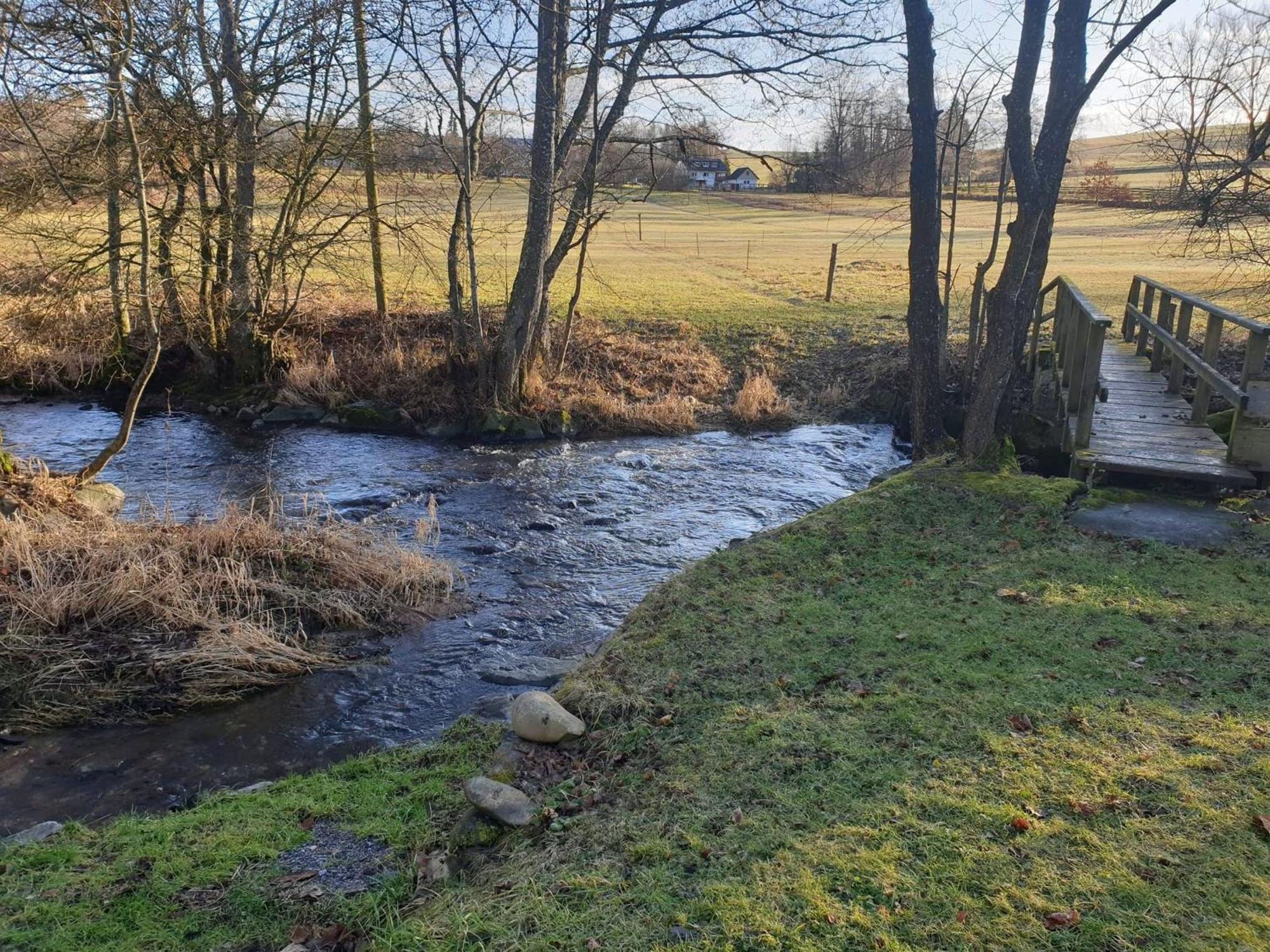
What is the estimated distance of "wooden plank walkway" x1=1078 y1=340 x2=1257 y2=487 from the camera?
9273 mm

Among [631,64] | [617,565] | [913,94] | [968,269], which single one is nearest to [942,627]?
[617,565]

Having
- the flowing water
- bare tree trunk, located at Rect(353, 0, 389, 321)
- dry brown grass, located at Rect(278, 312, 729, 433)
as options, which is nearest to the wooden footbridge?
the flowing water

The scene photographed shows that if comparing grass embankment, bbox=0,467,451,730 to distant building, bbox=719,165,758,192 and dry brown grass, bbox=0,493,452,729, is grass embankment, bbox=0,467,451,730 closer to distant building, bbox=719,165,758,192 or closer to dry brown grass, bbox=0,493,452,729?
dry brown grass, bbox=0,493,452,729

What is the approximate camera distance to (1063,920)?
11.9ft

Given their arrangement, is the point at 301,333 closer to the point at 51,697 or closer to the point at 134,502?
the point at 134,502

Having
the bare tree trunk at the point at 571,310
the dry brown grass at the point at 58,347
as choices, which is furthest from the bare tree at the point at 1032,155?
the dry brown grass at the point at 58,347

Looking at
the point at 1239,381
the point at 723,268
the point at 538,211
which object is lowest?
the point at 1239,381

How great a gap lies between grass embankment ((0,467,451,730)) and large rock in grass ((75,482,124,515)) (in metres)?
0.34

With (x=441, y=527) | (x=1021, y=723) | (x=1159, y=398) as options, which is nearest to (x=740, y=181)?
(x=1159, y=398)

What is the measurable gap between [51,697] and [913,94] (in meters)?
11.5

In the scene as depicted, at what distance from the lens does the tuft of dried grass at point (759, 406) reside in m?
17.1

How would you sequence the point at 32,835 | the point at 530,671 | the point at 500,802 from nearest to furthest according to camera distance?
the point at 500,802 → the point at 32,835 → the point at 530,671

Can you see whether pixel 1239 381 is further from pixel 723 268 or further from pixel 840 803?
pixel 723 268

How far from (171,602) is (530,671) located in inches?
131
